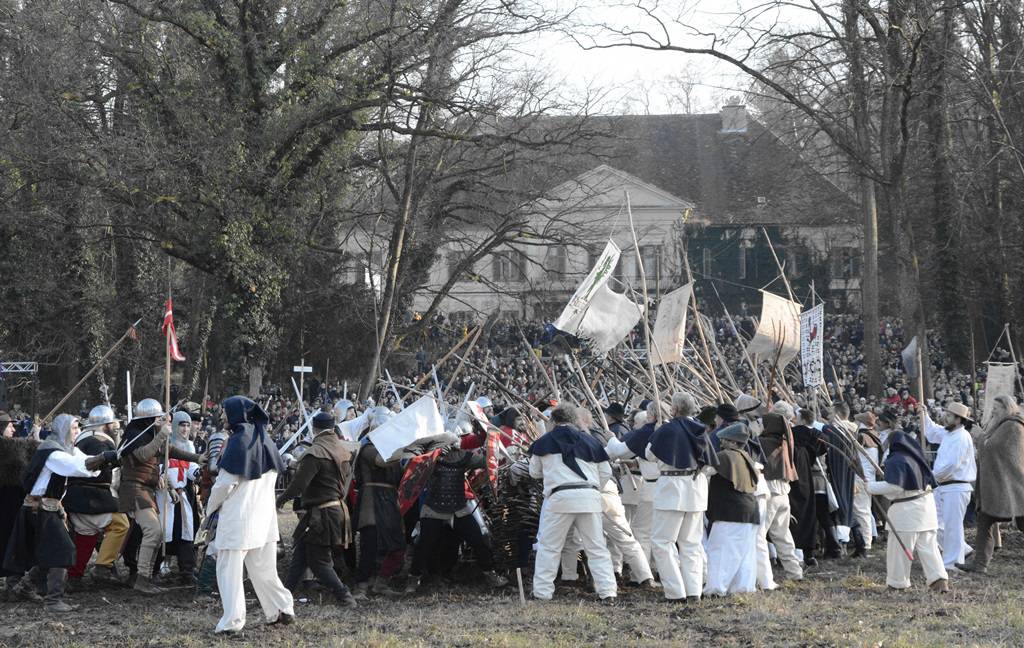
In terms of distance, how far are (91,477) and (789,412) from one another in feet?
20.9

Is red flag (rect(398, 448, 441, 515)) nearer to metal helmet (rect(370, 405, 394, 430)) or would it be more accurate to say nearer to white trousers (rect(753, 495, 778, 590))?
metal helmet (rect(370, 405, 394, 430))

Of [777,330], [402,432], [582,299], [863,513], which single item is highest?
[582,299]

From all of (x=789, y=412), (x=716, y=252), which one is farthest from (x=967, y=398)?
(x=716, y=252)

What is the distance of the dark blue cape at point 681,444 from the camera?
9750 mm

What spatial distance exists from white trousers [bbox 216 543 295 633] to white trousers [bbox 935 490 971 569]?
20.9 feet

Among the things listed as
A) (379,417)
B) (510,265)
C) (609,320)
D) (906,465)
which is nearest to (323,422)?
(379,417)

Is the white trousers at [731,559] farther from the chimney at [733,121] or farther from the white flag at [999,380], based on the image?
the chimney at [733,121]

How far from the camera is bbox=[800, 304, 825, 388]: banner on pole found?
13.4 m

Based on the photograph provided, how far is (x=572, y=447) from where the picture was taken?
32.4 feet

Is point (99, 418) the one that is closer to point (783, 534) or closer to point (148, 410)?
point (148, 410)

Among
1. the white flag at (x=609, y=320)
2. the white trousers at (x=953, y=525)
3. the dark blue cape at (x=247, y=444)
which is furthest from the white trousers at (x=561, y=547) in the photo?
the white trousers at (x=953, y=525)

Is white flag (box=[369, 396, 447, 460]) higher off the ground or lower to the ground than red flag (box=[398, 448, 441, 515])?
higher

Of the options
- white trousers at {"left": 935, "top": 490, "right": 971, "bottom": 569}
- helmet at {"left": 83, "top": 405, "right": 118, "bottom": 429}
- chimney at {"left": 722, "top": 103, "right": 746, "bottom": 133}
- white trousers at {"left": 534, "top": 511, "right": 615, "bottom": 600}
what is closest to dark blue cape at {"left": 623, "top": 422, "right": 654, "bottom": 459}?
white trousers at {"left": 534, "top": 511, "right": 615, "bottom": 600}

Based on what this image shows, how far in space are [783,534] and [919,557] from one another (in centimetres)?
151
